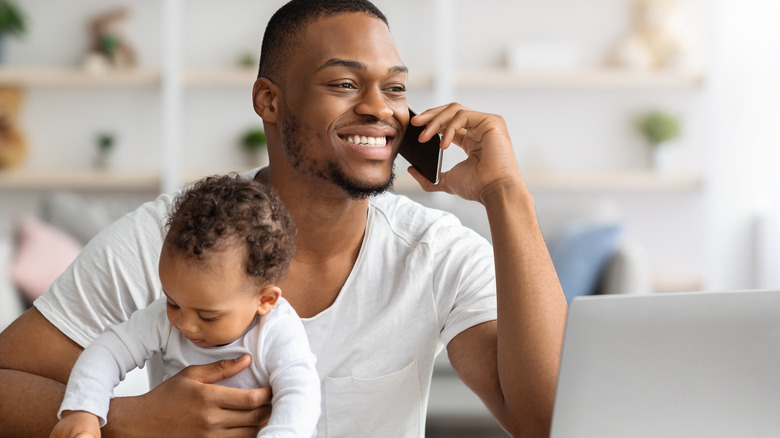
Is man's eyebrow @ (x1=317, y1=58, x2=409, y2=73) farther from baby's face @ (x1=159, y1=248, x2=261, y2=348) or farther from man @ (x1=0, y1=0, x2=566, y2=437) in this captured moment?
baby's face @ (x1=159, y1=248, x2=261, y2=348)

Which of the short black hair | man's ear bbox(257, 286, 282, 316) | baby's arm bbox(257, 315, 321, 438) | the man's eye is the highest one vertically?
the short black hair

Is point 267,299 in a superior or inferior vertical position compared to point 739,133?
superior

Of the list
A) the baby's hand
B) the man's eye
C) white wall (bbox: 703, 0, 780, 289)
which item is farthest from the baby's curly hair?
white wall (bbox: 703, 0, 780, 289)

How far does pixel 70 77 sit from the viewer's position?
456 cm

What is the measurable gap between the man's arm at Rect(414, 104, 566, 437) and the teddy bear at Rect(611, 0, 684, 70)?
366 centimetres

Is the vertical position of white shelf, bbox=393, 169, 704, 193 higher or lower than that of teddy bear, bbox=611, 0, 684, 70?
lower

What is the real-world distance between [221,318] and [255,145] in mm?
3707

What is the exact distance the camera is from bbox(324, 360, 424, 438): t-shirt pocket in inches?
54.8

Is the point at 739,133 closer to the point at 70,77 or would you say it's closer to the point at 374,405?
the point at 70,77

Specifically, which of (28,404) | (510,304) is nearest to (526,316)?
(510,304)

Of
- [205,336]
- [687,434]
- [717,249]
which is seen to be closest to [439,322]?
[205,336]

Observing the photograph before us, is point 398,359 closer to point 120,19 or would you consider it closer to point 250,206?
point 250,206

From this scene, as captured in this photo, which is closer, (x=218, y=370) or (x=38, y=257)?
(x=218, y=370)

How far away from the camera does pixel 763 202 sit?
16.3 feet
